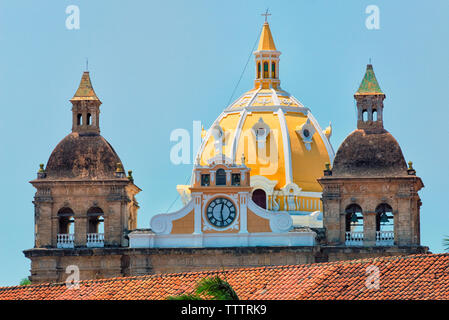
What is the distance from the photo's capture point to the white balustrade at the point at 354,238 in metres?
81.6

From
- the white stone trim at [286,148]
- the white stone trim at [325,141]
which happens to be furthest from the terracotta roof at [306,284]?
the white stone trim at [325,141]

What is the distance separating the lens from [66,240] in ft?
273

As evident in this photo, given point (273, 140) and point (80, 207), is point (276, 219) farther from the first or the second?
point (273, 140)

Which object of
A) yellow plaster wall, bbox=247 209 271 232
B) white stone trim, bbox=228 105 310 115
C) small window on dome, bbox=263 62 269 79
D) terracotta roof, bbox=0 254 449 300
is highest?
small window on dome, bbox=263 62 269 79

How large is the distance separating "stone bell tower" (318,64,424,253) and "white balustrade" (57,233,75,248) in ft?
34.6

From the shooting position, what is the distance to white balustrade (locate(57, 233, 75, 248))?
83188 millimetres

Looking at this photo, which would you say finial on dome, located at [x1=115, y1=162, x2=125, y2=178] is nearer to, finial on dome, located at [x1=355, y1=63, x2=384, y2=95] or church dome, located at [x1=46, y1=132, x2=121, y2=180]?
church dome, located at [x1=46, y1=132, x2=121, y2=180]

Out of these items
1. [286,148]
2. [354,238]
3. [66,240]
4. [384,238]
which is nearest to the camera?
[384,238]

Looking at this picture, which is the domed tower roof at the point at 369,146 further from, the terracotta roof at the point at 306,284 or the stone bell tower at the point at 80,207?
the terracotta roof at the point at 306,284

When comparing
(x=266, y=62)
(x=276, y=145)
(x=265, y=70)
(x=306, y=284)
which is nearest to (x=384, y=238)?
(x=276, y=145)

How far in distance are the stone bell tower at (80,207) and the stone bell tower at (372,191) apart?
8.73 meters

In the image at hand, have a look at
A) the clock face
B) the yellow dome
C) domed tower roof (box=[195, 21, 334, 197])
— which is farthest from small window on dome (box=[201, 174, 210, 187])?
domed tower roof (box=[195, 21, 334, 197])

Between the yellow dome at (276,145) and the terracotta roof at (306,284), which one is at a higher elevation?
the yellow dome at (276,145)

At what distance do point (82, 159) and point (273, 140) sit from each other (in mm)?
13006
